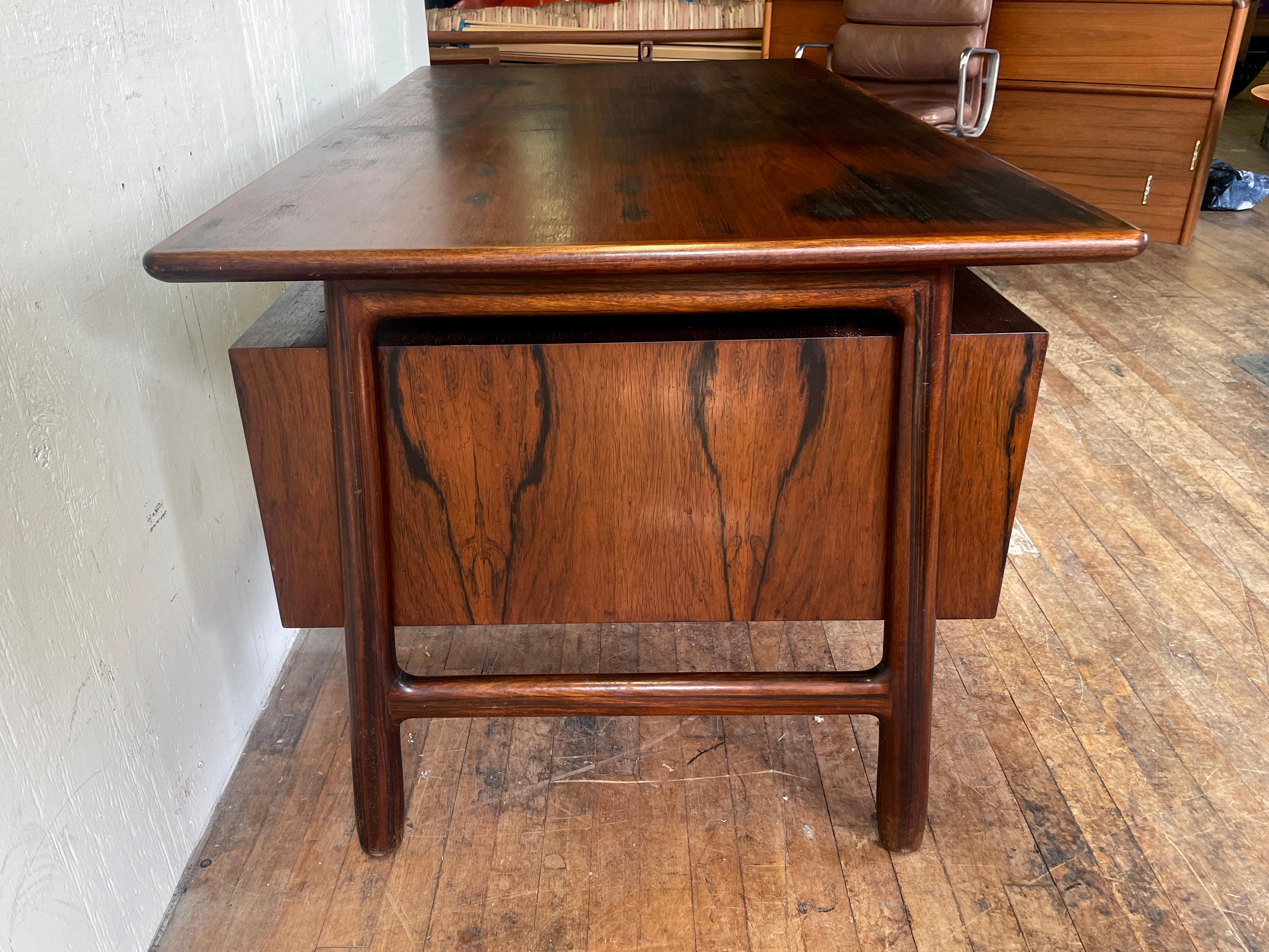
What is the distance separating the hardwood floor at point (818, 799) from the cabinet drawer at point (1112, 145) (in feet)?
7.46

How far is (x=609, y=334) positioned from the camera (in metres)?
0.99

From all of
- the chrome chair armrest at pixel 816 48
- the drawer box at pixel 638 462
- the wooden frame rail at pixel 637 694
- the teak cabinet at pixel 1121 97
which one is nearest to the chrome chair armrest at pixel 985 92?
the teak cabinet at pixel 1121 97

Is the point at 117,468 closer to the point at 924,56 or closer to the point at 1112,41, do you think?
the point at 924,56

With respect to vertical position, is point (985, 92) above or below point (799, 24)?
below

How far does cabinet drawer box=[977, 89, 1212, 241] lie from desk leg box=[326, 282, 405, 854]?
10.5ft

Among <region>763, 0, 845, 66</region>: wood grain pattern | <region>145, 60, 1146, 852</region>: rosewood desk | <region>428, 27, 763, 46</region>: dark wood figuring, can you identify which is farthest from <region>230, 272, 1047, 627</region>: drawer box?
<region>428, 27, 763, 46</region>: dark wood figuring

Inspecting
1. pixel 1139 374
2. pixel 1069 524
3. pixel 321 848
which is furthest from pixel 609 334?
pixel 1139 374

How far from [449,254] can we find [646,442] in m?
0.31

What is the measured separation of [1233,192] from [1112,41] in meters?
1.00

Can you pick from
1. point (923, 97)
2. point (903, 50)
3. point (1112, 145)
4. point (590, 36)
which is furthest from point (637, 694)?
point (590, 36)

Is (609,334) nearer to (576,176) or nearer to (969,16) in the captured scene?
(576,176)

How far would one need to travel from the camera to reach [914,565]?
3.34ft

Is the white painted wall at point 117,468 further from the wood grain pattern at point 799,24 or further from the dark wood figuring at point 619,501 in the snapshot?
the wood grain pattern at point 799,24

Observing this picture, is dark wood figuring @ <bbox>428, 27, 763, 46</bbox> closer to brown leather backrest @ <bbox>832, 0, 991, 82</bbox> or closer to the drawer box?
brown leather backrest @ <bbox>832, 0, 991, 82</bbox>
